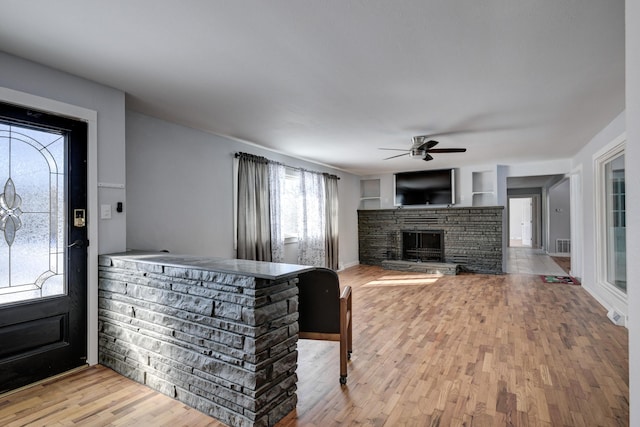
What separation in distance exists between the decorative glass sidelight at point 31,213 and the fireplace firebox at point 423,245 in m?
6.81

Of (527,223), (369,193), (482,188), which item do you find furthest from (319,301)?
(527,223)

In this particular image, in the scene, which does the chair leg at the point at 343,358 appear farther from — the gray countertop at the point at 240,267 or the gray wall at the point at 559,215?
the gray wall at the point at 559,215

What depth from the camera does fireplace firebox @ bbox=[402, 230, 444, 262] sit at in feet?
24.8

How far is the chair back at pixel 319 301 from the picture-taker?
2.28 m

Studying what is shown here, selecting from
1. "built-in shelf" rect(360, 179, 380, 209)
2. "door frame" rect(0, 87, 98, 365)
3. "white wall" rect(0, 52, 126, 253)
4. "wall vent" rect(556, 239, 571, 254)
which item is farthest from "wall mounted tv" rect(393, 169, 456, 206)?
"door frame" rect(0, 87, 98, 365)

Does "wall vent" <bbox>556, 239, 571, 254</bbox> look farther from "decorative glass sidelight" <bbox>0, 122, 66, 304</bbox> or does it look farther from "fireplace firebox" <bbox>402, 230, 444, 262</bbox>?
"decorative glass sidelight" <bbox>0, 122, 66, 304</bbox>

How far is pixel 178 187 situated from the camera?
3797 mm

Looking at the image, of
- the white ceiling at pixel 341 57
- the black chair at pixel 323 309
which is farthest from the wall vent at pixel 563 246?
the black chair at pixel 323 309

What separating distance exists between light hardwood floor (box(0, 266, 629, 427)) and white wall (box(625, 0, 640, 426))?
1.02 m

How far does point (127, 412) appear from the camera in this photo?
199 cm

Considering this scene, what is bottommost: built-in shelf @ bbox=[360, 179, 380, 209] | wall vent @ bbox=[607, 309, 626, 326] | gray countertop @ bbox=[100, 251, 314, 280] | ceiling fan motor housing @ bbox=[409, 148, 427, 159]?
wall vent @ bbox=[607, 309, 626, 326]

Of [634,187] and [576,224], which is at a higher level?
[634,187]

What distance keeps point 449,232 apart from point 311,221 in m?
3.33

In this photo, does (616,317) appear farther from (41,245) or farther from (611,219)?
(41,245)
